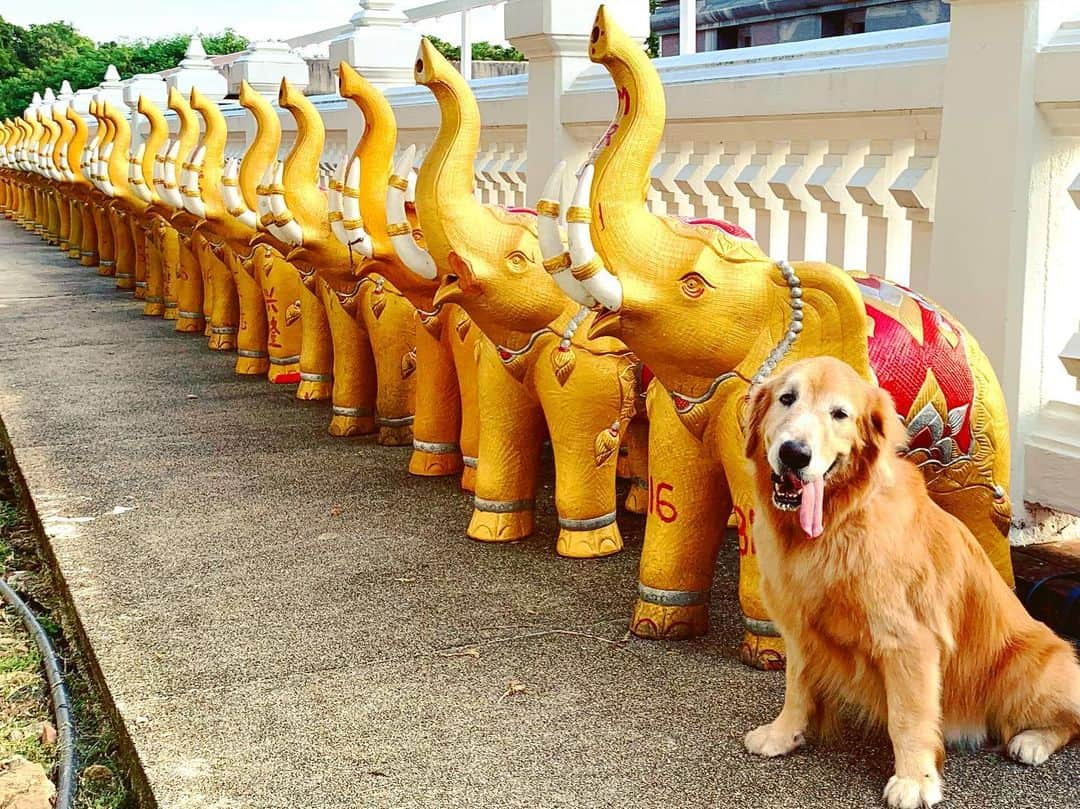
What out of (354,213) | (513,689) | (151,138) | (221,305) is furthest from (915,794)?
(151,138)

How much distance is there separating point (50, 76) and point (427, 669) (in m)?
33.5

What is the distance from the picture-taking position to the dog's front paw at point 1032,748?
8.90 feet

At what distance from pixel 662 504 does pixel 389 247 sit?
5.36 ft

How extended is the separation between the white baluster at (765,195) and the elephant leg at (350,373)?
1.83 metres

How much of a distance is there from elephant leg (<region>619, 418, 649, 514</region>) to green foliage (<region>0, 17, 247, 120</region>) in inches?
871

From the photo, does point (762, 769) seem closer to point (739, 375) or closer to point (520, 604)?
point (739, 375)

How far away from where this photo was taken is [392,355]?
5.45 m

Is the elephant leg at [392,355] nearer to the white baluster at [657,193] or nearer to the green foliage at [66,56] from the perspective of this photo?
the white baluster at [657,193]

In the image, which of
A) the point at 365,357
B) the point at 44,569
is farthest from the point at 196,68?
the point at 44,569

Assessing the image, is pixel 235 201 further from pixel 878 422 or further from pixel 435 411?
pixel 878 422

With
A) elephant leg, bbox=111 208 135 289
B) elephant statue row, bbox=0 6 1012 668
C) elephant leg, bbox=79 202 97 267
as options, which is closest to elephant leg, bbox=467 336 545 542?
elephant statue row, bbox=0 6 1012 668

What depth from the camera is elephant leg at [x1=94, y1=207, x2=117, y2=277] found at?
40.9ft

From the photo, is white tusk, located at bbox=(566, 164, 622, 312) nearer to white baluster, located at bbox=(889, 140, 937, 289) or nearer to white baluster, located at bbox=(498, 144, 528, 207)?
white baluster, located at bbox=(889, 140, 937, 289)

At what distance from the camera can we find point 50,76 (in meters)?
33.5
